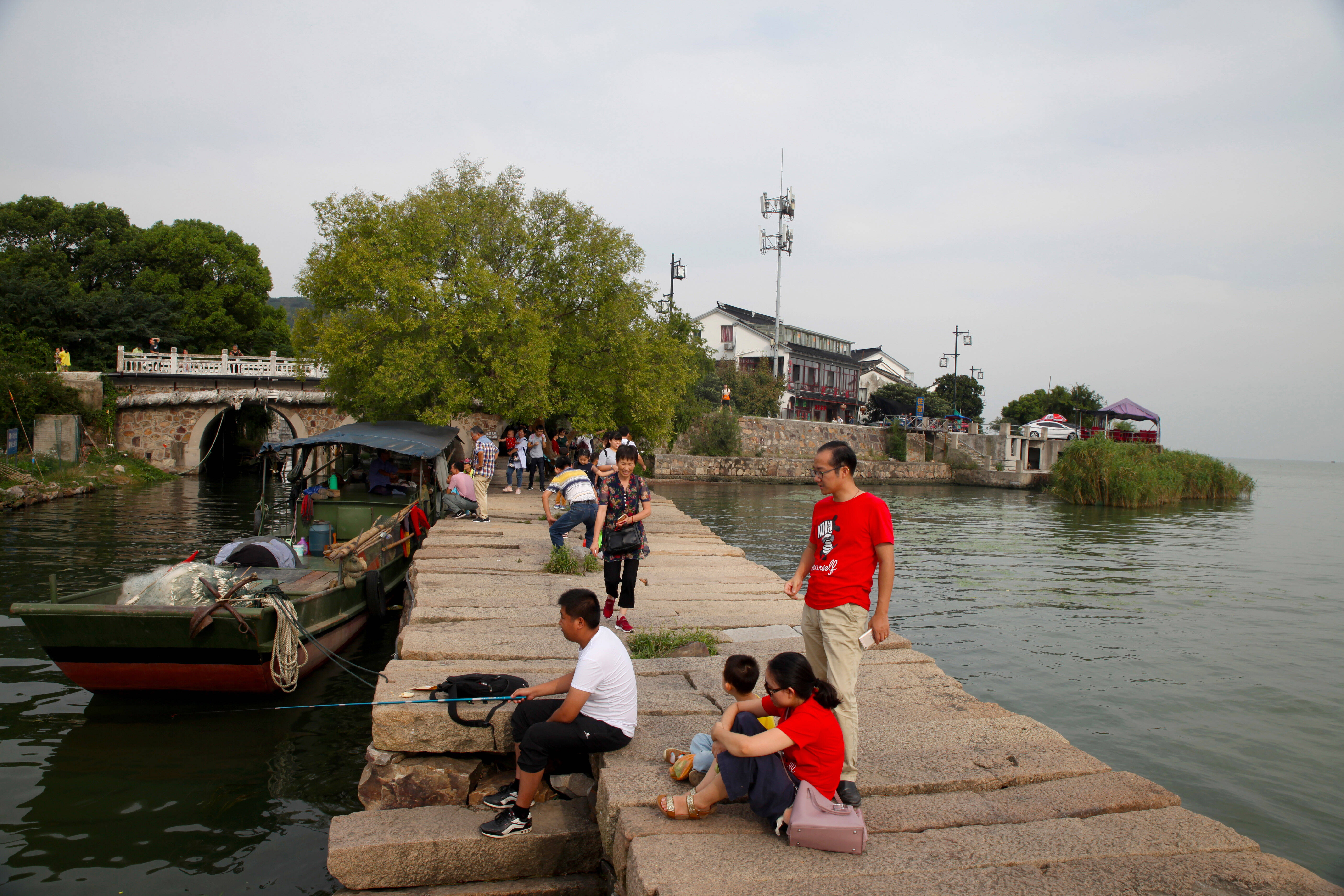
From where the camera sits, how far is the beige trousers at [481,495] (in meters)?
14.7

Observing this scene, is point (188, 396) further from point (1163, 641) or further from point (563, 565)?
point (1163, 641)

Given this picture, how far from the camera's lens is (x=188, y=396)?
1326 inches

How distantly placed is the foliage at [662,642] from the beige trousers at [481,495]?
7.89 m

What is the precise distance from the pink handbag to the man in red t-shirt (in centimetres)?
49

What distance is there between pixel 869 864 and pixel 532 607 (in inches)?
212

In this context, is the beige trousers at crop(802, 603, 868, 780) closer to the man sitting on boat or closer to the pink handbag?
the pink handbag

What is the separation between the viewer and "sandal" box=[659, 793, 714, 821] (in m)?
3.87

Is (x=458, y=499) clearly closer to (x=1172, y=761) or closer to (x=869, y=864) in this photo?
(x=1172, y=761)

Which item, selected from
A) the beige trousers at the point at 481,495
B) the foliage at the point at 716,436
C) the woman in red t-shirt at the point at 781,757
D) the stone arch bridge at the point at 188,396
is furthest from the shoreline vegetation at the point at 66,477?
the woman in red t-shirt at the point at 781,757

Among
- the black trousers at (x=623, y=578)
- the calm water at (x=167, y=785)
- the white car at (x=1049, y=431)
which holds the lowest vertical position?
the calm water at (x=167, y=785)

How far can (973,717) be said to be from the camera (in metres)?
5.73

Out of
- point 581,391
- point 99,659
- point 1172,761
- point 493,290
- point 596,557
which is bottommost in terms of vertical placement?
point 1172,761

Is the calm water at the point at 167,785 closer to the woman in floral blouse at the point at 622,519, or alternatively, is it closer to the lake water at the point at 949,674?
the lake water at the point at 949,674

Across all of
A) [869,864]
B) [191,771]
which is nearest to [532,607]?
[191,771]
